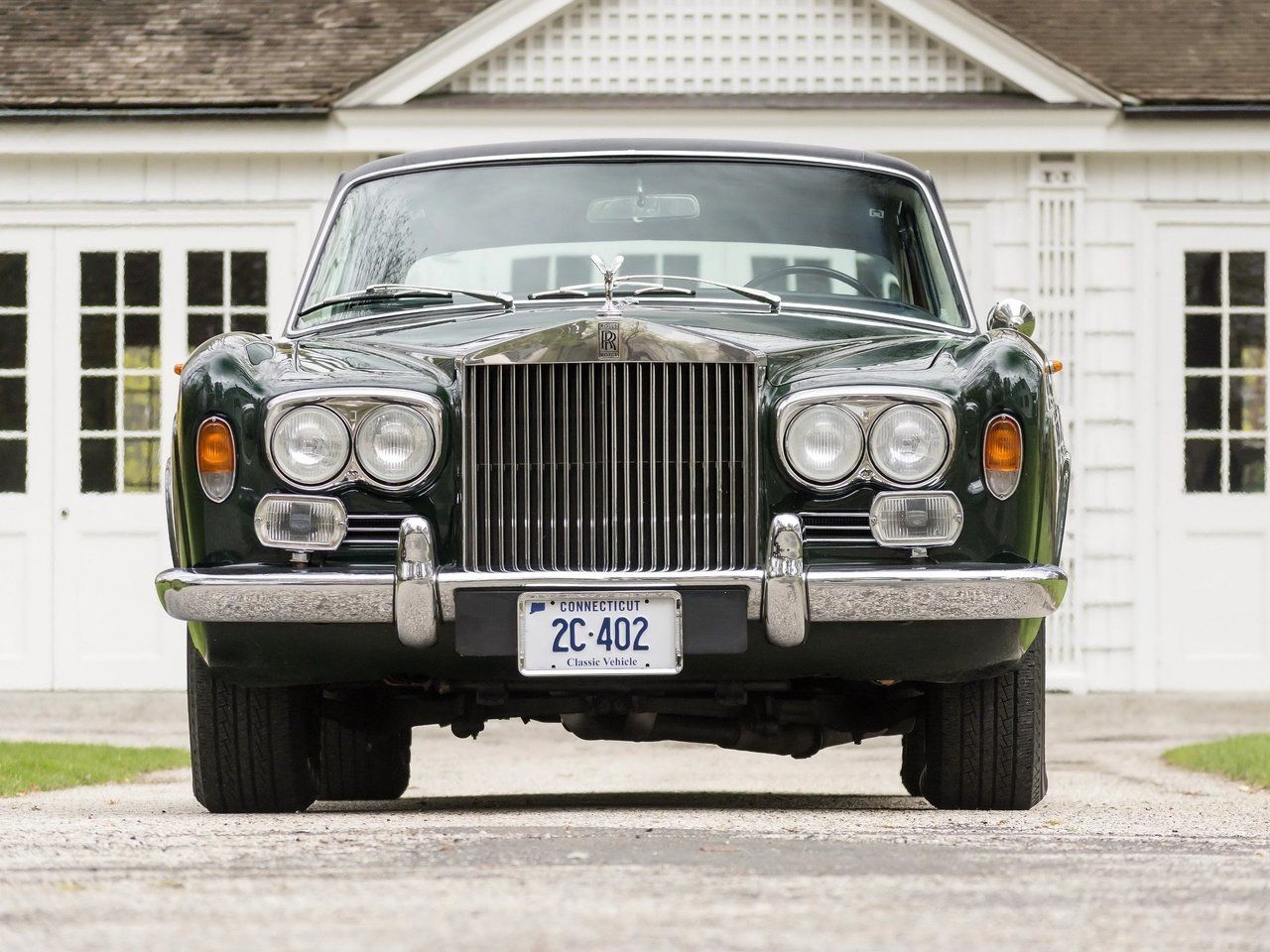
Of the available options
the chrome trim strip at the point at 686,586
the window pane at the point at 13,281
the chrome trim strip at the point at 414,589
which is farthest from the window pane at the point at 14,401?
the chrome trim strip at the point at 414,589

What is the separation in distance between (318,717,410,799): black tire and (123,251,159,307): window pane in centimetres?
668

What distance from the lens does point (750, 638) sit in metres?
5.11

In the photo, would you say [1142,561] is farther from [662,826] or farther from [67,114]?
[662,826]

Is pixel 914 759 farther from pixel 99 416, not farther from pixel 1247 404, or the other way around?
pixel 99 416

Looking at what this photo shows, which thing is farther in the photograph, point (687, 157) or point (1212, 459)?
point (1212, 459)

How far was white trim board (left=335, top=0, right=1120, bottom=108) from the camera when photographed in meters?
12.6

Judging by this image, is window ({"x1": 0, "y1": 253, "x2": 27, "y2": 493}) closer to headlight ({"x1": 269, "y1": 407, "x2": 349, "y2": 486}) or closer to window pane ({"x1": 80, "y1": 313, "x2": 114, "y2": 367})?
window pane ({"x1": 80, "y1": 313, "x2": 114, "y2": 367})

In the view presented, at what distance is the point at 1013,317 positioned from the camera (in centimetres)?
623

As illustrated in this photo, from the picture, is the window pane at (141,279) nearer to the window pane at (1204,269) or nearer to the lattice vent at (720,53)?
the lattice vent at (720,53)

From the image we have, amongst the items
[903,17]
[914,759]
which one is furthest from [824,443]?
[903,17]

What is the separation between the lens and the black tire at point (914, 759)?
6.36 meters

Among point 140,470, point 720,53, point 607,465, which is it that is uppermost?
point 720,53

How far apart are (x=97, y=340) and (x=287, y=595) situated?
8.33 meters

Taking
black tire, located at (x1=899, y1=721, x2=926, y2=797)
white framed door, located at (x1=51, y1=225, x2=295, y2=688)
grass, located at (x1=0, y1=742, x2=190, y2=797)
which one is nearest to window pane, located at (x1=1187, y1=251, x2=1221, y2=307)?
white framed door, located at (x1=51, y1=225, x2=295, y2=688)
